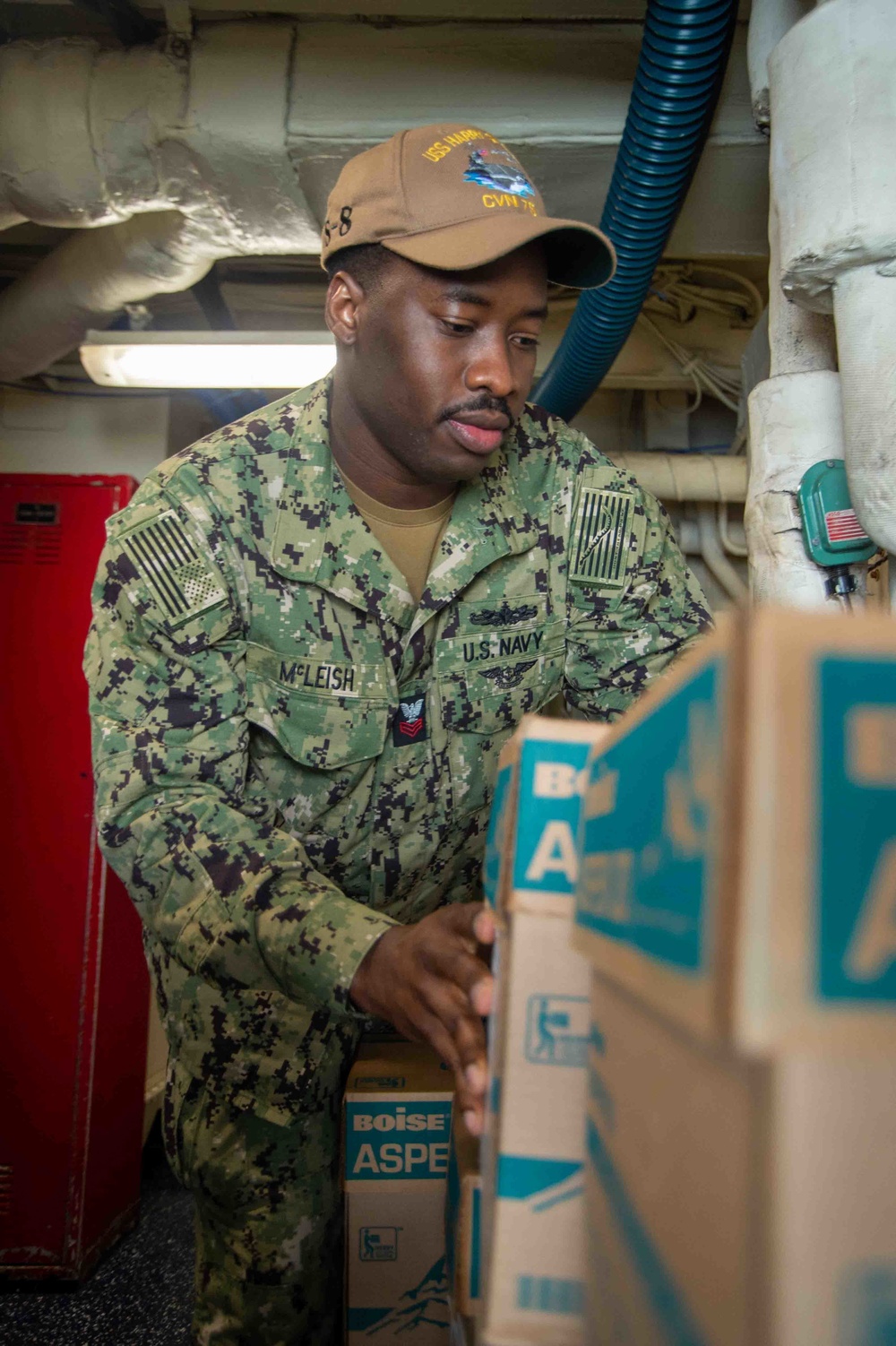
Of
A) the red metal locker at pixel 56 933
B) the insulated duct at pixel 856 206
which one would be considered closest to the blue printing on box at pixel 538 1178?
the insulated duct at pixel 856 206

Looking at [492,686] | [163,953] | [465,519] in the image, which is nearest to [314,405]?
[465,519]

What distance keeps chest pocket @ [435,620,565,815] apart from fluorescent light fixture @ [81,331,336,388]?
1.15m

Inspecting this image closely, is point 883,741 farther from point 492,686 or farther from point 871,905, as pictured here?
point 492,686

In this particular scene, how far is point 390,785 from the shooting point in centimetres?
132

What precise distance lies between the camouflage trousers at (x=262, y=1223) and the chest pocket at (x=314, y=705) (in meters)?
0.51

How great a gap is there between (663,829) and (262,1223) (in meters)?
1.21

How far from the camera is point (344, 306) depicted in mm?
1314

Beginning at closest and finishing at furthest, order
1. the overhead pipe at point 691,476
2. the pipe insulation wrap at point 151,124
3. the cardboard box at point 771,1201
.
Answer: the cardboard box at point 771,1201 → the pipe insulation wrap at point 151,124 → the overhead pipe at point 691,476

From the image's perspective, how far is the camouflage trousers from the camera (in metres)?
1.22

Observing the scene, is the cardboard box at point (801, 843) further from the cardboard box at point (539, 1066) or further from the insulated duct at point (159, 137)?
the insulated duct at point (159, 137)

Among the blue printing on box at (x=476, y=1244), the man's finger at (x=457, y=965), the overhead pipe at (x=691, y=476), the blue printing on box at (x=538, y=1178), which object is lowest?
the blue printing on box at (x=476, y=1244)

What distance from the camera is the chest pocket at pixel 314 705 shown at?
49.0 inches

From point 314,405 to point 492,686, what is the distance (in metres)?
0.51

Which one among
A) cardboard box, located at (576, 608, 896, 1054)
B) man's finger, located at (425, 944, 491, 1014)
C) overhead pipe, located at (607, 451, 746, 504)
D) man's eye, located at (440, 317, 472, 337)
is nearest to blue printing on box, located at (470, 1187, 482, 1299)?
man's finger, located at (425, 944, 491, 1014)
